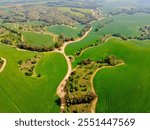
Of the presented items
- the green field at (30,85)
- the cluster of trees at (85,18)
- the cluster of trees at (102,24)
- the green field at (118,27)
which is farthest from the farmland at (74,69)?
the cluster of trees at (85,18)

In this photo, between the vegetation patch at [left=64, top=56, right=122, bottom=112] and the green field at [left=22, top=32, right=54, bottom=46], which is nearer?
the vegetation patch at [left=64, top=56, right=122, bottom=112]

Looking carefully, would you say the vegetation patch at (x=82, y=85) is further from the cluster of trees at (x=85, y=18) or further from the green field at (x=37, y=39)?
the cluster of trees at (x=85, y=18)

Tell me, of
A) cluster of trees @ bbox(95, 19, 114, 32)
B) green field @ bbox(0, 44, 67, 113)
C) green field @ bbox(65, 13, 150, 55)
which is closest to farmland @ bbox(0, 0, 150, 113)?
green field @ bbox(0, 44, 67, 113)

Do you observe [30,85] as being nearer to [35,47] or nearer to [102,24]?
[35,47]

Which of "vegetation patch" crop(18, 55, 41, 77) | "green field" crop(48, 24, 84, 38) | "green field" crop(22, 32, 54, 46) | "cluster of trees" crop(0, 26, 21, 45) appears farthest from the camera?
"green field" crop(48, 24, 84, 38)

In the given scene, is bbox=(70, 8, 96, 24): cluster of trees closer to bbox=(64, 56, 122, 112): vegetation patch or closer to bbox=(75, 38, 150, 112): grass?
bbox=(75, 38, 150, 112): grass

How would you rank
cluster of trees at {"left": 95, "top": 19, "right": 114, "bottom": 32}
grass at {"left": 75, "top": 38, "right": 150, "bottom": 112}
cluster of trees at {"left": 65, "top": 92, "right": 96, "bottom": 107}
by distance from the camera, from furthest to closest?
cluster of trees at {"left": 95, "top": 19, "right": 114, "bottom": 32} < cluster of trees at {"left": 65, "top": 92, "right": 96, "bottom": 107} < grass at {"left": 75, "top": 38, "right": 150, "bottom": 112}

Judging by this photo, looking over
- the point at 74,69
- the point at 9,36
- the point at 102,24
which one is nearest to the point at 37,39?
the point at 9,36
